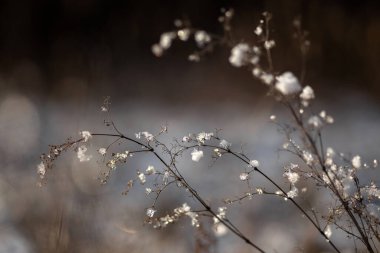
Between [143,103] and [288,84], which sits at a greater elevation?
[143,103]

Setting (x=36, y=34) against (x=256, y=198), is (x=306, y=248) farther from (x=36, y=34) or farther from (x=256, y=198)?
(x=36, y=34)

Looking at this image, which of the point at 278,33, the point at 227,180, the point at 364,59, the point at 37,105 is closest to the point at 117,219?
the point at 227,180

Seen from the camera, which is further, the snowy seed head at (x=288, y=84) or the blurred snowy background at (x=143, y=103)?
the blurred snowy background at (x=143, y=103)

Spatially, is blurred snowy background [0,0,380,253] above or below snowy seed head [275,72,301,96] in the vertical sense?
above

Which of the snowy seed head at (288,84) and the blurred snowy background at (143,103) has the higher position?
the blurred snowy background at (143,103)

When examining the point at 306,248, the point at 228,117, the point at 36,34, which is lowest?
the point at 306,248

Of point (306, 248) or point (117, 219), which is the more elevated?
point (117, 219)

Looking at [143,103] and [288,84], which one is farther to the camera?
[143,103]

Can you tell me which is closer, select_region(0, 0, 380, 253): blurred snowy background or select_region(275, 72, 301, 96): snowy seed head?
select_region(275, 72, 301, 96): snowy seed head
